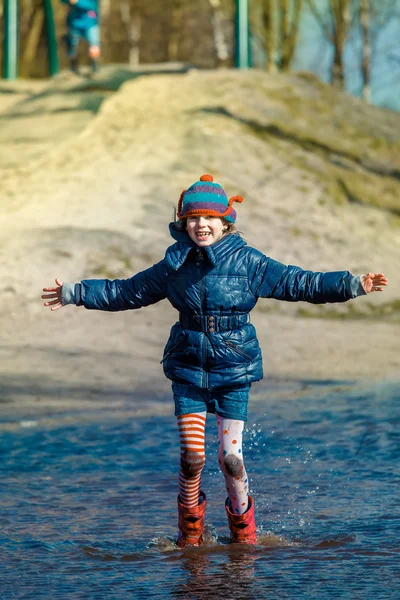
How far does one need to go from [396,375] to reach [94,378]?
278cm

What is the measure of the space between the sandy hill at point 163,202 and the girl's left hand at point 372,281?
4.88 m

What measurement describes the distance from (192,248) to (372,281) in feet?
2.59

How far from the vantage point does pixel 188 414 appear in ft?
16.4

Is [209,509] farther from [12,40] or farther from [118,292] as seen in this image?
[12,40]

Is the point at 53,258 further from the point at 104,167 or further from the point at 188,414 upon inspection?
the point at 188,414

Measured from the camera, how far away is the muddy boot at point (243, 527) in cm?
516

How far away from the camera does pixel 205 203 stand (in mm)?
5020

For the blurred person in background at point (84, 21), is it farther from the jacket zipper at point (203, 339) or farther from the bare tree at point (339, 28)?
the jacket zipper at point (203, 339)

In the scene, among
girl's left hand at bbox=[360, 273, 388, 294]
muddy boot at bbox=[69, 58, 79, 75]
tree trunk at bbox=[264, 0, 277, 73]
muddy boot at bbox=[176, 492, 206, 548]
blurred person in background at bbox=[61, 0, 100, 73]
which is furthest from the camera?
tree trunk at bbox=[264, 0, 277, 73]

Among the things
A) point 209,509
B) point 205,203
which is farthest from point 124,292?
point 209,509

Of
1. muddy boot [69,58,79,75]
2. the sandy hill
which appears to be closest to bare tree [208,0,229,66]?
muddy boot [69,58,79,75]

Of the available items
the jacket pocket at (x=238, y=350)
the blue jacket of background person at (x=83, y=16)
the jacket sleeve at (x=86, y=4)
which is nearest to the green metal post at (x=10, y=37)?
the blue jacket of background person at (x=83, y=16)

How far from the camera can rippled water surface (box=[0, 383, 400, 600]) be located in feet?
14.8

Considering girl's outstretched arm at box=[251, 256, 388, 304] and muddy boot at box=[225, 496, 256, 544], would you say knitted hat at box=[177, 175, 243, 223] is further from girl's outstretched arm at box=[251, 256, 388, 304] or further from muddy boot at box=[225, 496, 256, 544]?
muddy boot at box=[225, 496, 256, 544]
